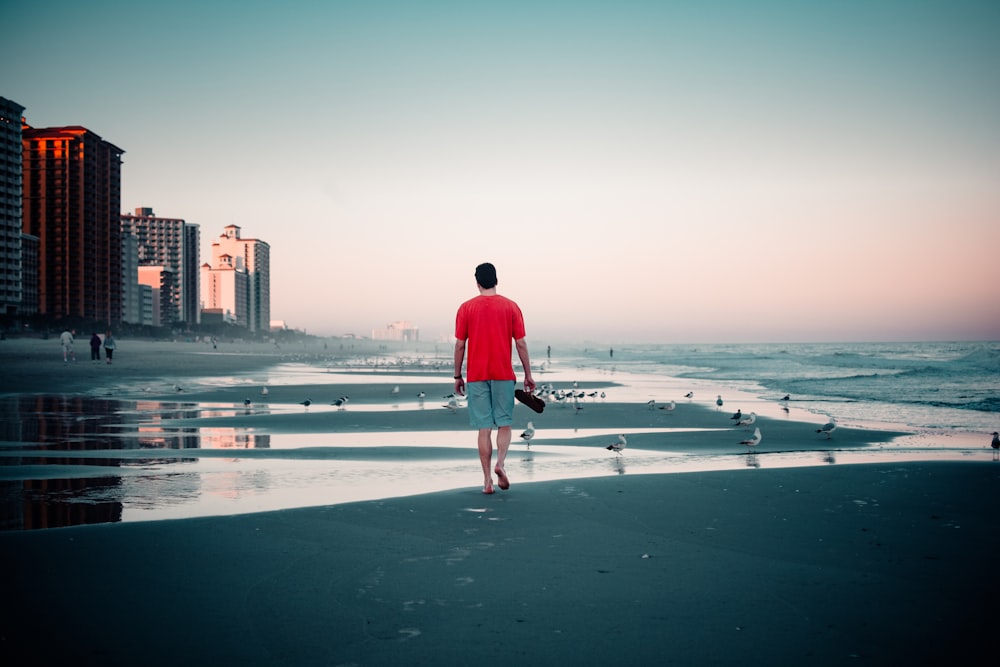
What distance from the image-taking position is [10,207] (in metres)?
118

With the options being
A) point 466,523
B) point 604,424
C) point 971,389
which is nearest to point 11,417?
point 604,424

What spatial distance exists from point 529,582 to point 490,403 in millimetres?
3238

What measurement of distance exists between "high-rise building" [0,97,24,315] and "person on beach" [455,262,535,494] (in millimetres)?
127004

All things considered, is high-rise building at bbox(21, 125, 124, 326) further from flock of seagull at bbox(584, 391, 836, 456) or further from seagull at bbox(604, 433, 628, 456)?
seagull at bbox(604, 433, 628, 456)

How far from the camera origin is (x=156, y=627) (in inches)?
144

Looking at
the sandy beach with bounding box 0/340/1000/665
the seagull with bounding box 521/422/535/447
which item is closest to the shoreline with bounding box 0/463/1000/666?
the sandy beach with bounding box 0/340/1000/665

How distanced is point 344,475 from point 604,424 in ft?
29.1

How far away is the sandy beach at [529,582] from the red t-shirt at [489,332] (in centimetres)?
127

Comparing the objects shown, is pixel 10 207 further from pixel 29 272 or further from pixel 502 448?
pixel 502 448

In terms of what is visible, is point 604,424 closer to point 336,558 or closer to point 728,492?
point 728,492

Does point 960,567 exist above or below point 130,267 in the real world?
below

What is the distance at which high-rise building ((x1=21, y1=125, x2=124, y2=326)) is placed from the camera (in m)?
138

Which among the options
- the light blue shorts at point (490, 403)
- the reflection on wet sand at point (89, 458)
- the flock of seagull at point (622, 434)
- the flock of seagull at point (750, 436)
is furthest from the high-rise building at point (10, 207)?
the light blue shorts at point (490, 403)

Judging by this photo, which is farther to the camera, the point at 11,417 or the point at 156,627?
the point at 11,417
